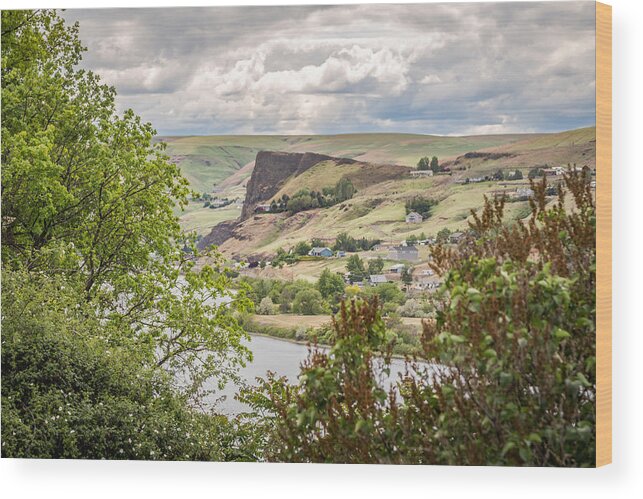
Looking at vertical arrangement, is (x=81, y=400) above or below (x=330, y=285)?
below

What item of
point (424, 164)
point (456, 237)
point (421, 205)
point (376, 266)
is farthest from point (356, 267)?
point (424, 164)

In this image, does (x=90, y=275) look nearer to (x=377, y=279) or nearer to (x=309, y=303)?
Answer: (x=309, y=303)

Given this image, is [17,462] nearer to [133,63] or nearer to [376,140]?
[133,63]

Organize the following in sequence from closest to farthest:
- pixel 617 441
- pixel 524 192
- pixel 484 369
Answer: pixel 484 369 → pixel 617 441 → pixel 524 192

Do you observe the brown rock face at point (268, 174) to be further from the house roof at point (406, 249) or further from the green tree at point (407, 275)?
the green tree at point (407, 275)

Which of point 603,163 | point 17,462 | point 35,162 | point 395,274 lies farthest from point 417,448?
point 35,162

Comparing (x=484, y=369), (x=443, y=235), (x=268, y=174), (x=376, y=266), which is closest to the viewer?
(x=484, y=369)

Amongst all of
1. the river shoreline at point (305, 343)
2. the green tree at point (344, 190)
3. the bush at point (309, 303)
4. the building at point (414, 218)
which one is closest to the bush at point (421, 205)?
the building at point (414, 218)
